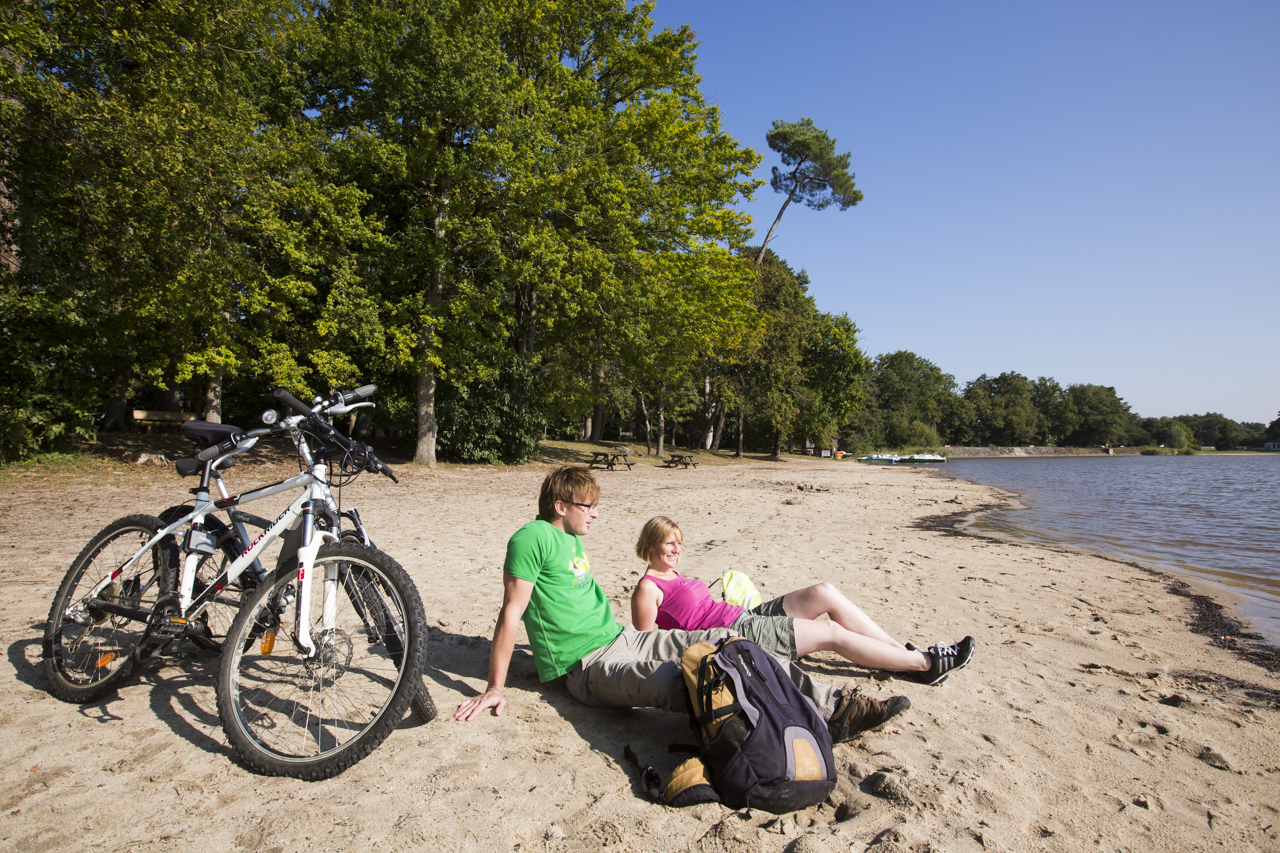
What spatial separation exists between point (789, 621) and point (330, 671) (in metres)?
2.34

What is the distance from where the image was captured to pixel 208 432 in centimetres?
316

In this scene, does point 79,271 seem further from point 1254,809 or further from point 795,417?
point 795,417

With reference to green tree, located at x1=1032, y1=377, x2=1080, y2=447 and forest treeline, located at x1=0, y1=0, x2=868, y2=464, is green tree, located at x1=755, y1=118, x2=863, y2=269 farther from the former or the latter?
green tree, located at x1=1032, y1=377, x2=1080, y2=447

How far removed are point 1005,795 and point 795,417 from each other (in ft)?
136

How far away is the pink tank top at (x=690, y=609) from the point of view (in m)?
3.67

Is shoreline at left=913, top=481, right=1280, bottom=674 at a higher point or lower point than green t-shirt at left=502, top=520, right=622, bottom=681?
lower

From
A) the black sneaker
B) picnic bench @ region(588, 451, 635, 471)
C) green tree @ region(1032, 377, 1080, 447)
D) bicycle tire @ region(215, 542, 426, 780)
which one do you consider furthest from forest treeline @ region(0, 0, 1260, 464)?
green tree @ region(1032, 377, 1080, 447)

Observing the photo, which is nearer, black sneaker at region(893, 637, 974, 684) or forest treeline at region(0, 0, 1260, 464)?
black sneaker at region(893, 637, 974, 684)

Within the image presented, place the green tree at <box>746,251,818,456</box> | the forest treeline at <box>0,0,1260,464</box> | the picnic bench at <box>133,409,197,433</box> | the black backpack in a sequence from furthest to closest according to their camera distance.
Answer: the green tree at <box>746,251,818,456</box> → the picnic bench at <box>133,409,197,433</box> → the forest treeline at <box>0,0,1260,464</box> → the black backpack

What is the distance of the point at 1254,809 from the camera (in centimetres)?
257

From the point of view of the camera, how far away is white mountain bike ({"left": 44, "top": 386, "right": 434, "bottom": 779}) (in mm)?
2639

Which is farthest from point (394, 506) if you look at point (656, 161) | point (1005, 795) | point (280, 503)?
point (656, 161)

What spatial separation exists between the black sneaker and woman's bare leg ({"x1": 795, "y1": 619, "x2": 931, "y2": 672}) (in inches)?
9.0

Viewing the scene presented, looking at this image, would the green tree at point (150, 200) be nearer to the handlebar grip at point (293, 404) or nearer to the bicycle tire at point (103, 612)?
the bicycle tire at point (103, 612)
